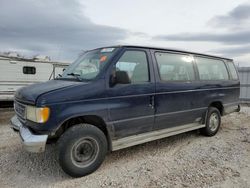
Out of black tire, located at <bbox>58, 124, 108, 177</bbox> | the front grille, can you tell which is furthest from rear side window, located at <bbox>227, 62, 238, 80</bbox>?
the front grille

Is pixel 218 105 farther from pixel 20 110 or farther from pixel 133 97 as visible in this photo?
pixel 20 110

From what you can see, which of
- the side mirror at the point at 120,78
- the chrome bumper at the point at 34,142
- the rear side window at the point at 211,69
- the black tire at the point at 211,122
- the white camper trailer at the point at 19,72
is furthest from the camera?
the white camper trailer at the point at 19,72

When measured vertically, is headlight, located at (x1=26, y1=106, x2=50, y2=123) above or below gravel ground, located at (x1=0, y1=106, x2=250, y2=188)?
above

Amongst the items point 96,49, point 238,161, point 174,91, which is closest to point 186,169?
point 238,161

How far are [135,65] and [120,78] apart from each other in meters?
0.58

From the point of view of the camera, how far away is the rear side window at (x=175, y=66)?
4262mm

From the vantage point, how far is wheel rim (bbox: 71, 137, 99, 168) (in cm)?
333

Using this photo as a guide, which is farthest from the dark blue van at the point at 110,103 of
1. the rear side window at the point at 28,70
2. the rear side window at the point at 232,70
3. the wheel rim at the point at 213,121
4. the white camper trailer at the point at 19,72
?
the rear side window at the point at 28,70

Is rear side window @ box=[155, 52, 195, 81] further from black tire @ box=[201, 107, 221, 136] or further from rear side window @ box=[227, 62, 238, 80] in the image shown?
rear side window @ box=[227, 62, 238, 80]

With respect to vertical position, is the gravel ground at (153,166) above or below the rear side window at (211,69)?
below

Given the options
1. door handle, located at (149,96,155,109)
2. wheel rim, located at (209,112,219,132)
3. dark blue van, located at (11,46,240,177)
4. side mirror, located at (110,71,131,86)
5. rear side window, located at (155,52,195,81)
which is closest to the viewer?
dark blue van, located at (11,46,240,177)

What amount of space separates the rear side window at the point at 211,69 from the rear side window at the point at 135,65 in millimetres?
1695

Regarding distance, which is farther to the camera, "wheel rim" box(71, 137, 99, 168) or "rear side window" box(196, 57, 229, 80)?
"rear side window" box(196, 57, 229, 80)

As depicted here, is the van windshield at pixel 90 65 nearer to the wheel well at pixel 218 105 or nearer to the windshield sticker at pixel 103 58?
the windshield sticker at pixel 103 58
